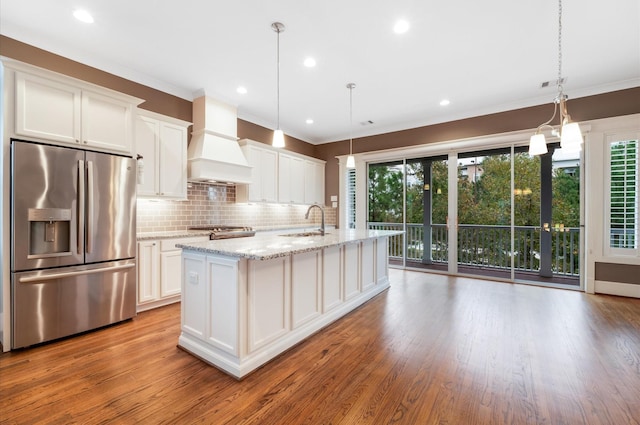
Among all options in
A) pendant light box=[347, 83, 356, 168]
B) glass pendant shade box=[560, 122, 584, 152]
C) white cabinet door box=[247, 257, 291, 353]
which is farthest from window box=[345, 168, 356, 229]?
glass pendant shade box=[560, 122, 584, 152]

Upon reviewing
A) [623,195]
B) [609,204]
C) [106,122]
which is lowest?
[609,204]

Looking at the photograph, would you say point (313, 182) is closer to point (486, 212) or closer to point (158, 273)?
point (486, 212)

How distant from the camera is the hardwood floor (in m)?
1.71

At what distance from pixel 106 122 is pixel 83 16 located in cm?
94

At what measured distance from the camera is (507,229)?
5.42 m

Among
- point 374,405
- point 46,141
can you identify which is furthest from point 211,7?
point 374,405

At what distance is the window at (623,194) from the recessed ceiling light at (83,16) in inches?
255

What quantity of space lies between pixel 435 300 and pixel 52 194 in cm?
438

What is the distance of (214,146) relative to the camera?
4.38 meters

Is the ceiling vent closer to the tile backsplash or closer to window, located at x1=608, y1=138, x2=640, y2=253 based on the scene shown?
window, located at x1=608, y1=138, x2=640, y2=253

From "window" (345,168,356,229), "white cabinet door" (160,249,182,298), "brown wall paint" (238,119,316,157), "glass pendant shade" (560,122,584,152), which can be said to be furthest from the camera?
"window" (345,168,356,229)

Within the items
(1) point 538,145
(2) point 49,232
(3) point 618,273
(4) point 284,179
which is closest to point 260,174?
(4) point 284,179

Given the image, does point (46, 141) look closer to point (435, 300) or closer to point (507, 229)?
point (435, 300)

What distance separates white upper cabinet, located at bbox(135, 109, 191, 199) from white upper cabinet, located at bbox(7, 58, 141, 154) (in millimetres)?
435
